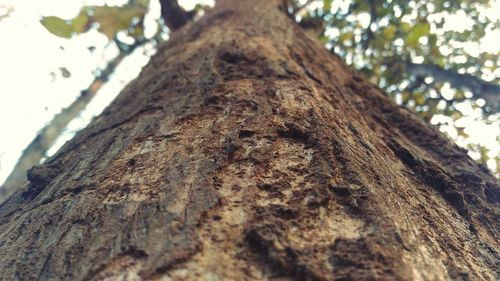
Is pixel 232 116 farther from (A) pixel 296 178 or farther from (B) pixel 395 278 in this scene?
(B) pixel 395 278

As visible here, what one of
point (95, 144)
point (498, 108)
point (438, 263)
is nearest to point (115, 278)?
point (438, 263)

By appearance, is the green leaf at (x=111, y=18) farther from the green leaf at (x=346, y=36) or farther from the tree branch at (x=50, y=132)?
the green leaf at (x=346, y=36)

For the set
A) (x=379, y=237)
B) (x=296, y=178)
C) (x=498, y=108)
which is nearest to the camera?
(x=379, y=237)

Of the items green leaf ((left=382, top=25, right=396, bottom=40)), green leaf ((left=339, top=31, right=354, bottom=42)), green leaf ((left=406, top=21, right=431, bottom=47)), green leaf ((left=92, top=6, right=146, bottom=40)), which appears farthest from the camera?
green leaf ((left=339, top=31, right=354, bottom=42))

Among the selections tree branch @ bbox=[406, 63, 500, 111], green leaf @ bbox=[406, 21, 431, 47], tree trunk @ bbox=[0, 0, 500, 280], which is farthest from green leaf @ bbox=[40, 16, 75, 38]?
tree branch @ bbox=[406, 63, 500, 111]

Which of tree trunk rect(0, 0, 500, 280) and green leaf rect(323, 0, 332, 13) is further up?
green leaf rect(323, 0, 332, 13)

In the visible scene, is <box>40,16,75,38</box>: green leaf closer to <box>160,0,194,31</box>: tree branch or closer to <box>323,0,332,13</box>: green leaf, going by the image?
<box>160,0,194,31</box>: tree branch

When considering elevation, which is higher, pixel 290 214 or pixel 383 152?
pixel 290 214
